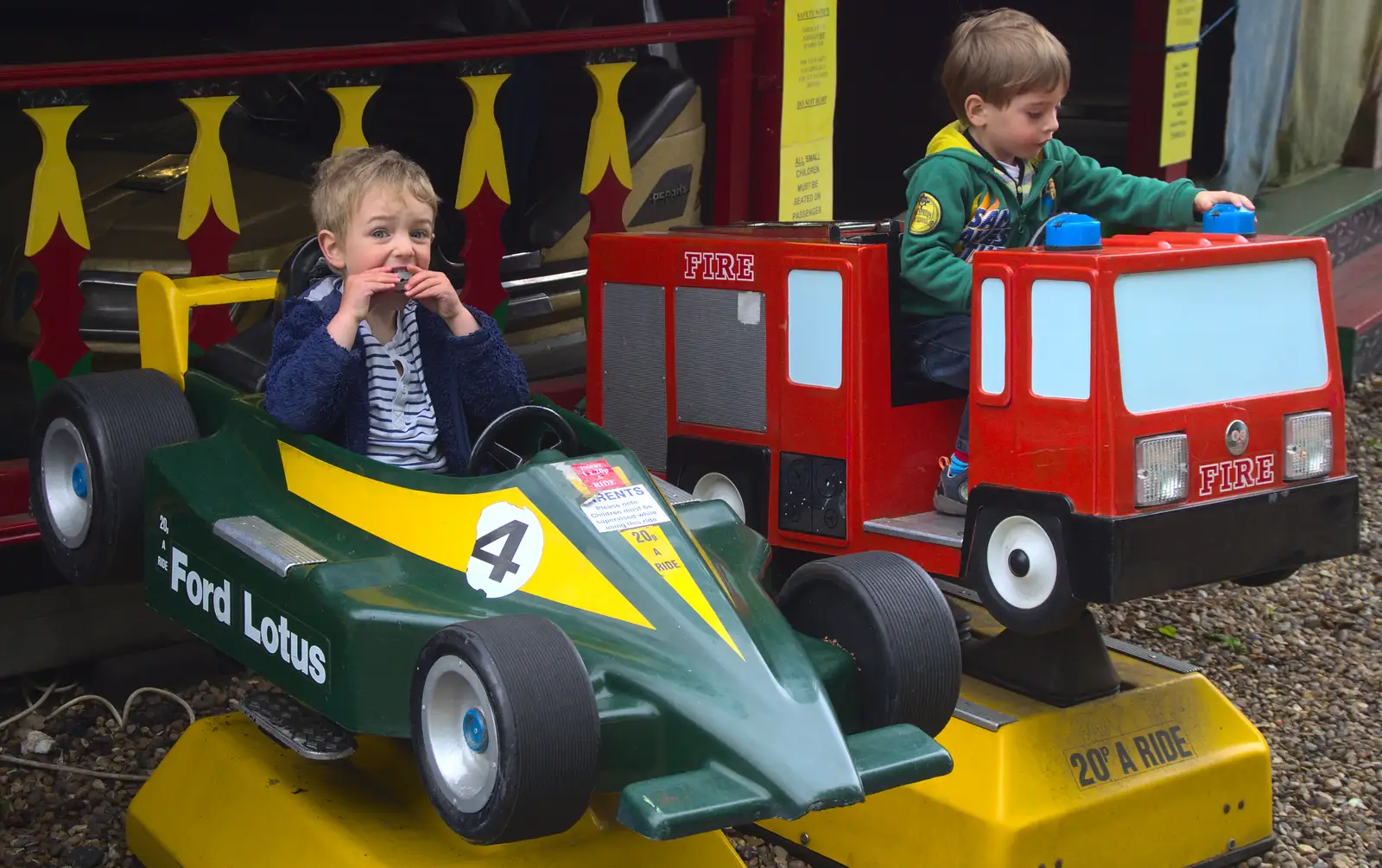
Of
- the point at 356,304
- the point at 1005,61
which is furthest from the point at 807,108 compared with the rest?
the point at 356,304

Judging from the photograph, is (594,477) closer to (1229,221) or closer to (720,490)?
(720,490)

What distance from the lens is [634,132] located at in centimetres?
496

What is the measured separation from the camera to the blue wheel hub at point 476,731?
2266mm

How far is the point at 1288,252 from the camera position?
124 inches

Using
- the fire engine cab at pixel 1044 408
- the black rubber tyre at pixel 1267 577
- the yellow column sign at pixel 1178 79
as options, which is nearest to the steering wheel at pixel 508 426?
the fire engine cab at pixel 1044 408

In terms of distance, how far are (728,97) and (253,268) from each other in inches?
56.5

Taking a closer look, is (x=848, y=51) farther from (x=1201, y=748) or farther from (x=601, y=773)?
(x=601, y=773)

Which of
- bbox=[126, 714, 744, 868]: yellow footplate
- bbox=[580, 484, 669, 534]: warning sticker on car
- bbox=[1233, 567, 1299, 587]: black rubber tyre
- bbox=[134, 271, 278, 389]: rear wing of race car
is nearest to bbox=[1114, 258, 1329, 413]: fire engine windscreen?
bbox=[1233, 567, 1299, 587]: black rubber tyre

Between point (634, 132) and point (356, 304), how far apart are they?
2.23 meters

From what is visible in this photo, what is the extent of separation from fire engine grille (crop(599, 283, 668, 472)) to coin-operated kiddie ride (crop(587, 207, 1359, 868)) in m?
0.08

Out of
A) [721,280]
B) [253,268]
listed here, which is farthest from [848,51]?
[721,280]

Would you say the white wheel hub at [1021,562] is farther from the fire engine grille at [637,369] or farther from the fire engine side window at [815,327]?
the fire engine grille at [637,369]

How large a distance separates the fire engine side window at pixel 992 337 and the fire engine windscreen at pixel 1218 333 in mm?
222

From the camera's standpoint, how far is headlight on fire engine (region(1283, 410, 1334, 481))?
3.11 metres
